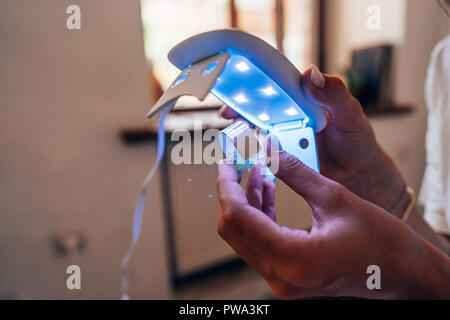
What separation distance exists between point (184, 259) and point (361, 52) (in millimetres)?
1428

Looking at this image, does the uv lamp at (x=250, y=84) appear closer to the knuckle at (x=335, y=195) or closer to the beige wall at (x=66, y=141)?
the knuckle at (x=335, y=195)

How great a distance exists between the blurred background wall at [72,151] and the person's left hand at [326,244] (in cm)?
63

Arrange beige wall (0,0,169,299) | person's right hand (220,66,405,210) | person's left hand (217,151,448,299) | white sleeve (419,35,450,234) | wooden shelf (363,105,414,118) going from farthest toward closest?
wooden shelf (363,105,414,118) < beige wall (0,0,169,299) < white sleeve (419,35,450,234) < person's right hand (220,66,405,210) < person's left hand (217,151,448,299)

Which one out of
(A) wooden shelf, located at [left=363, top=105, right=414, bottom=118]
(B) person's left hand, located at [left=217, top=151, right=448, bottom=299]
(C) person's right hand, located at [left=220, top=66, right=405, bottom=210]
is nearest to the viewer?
(B) person's left hand, located at [left=217, top=151, right=448, bottom=299]

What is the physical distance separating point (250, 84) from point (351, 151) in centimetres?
27

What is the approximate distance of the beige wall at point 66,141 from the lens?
72 centimetres

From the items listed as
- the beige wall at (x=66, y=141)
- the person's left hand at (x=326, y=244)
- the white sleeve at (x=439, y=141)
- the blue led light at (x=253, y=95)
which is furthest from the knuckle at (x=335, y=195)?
the beige wall at (x=66, y=141)

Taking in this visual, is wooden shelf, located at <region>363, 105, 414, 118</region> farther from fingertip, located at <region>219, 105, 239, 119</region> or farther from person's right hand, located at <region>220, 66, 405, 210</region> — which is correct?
Result: fingertip, located at <region>219, 105, 239, 119</region>

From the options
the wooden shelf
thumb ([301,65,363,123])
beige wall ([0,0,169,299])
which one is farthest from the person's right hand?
the wooden shelf

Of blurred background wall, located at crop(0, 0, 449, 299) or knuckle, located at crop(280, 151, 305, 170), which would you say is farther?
blurred background wall, located at crop(0, 0, 449, 299)

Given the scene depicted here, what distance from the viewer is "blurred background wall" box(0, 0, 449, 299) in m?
0.72

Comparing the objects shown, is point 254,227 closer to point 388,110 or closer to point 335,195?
point 335,195

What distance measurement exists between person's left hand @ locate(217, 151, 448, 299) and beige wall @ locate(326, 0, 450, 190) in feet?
3.94
